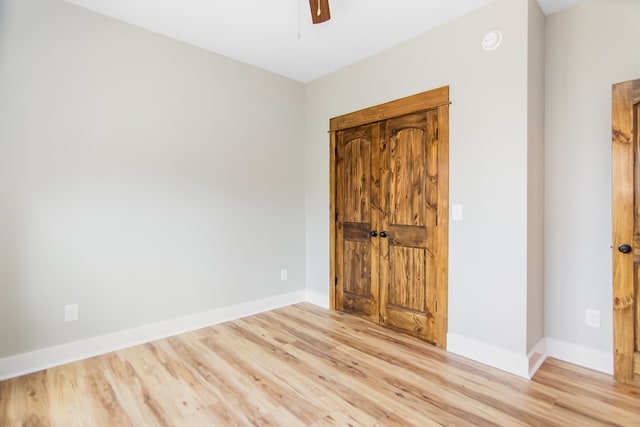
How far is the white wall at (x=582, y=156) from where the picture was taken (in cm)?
224

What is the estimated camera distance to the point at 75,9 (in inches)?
95.2

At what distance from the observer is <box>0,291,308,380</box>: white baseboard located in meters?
2.22

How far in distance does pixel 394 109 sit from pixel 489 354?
219cm

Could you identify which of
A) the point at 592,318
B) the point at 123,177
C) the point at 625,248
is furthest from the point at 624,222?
the point at 123,177

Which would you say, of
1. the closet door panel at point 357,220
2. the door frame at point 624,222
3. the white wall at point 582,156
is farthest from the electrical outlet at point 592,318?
the closet door panel at point 357,220

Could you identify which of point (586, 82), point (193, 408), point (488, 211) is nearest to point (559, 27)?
point (586, 82)

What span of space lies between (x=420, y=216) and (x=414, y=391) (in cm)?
139

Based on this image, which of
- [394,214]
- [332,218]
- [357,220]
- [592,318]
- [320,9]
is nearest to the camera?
[320,9]

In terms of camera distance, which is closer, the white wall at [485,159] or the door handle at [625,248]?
the door handle at [625,248]

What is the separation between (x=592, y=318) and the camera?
2316mm

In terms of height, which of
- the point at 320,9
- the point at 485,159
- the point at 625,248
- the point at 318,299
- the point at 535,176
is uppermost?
the point at 320,9

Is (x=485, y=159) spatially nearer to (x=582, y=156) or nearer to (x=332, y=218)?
(x=582, y=156)

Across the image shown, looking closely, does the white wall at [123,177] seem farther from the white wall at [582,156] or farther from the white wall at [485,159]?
the white wall at [582,156]

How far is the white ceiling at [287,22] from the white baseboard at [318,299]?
263 centimetres
